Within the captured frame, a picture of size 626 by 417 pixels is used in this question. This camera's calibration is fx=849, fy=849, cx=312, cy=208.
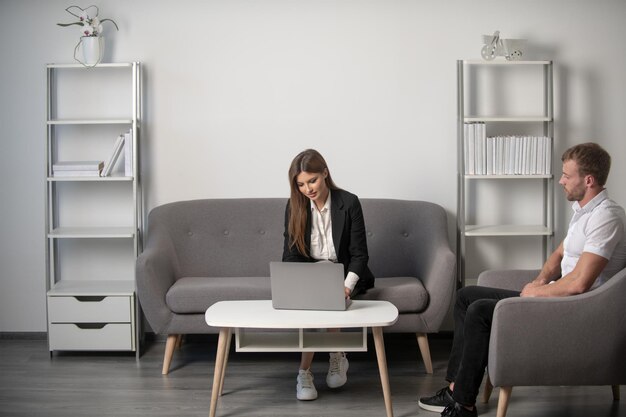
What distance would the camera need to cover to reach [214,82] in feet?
18.2

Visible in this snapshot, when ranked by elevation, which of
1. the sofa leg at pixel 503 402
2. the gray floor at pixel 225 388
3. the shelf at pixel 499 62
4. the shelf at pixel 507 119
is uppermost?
the shelf at pixel 499 62

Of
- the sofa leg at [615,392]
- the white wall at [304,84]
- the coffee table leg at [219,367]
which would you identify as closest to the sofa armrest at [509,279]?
the sofa leg at [615,392]

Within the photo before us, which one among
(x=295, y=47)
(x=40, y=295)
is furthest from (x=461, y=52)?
(x=40, y=295)

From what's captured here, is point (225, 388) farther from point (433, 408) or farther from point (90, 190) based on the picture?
point (90, 190)

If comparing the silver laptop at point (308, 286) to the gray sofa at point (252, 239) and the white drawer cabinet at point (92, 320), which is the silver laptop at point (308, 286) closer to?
the gray sofa at point (252, 239)

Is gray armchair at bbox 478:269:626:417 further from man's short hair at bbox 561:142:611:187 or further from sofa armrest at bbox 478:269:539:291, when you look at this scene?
sofa armrest at bbox 478:269:539:291

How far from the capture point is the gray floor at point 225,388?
411 centimetres

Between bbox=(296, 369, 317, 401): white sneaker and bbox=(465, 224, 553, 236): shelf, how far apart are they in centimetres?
149

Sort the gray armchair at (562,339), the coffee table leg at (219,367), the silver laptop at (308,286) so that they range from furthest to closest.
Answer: the coffee table leg at (219,367) → the silver laptop at (308,286) → the gray armchair at (562,339)

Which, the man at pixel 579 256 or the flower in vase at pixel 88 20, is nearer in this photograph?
the man at pixel 579 256

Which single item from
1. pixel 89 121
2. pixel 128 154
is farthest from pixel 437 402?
pixel 89 121

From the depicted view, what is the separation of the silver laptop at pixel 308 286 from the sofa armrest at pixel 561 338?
2.32 ft

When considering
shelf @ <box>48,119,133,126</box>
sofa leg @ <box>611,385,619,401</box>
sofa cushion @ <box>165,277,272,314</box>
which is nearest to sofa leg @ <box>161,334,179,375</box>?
sofa cushion @ <box>165,277,272,314</box>

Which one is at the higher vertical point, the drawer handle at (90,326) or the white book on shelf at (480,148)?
the white book on shelf at (480,148)
